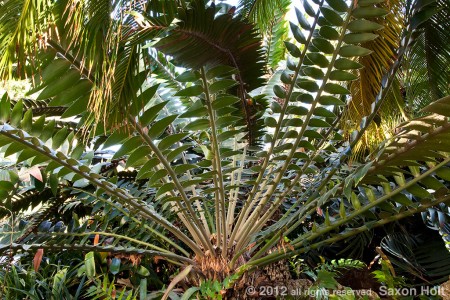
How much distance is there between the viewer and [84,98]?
150 centimetres

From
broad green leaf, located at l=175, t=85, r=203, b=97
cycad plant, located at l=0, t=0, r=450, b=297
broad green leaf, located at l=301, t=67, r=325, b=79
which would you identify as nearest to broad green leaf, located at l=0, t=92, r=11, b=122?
cycad plant, located at l=0, t=0, r=450, b=297

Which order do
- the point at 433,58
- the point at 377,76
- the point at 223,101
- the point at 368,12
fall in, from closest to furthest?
the point at 368,12, the point at 223,101, the point at 377,76, the point at 433,58

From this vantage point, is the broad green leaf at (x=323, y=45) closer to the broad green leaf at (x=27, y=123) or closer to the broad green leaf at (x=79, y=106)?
the broad green leaf at (x=79, y=106)

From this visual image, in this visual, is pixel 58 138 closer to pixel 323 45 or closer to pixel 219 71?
pixel 219 71

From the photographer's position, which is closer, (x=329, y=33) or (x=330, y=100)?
(x=329, y=33)

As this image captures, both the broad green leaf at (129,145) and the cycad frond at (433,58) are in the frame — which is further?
the cycad frond at (433,58)

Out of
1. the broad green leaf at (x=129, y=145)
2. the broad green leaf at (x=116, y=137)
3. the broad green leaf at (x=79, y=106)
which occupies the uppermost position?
the broad green leaf at (x=79, y=106)

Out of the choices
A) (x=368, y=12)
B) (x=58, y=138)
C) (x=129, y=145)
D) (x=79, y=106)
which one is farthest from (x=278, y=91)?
(x=58, y=138)

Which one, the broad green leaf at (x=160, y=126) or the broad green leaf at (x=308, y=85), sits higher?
the broad green leaf at (x=308, y=85)

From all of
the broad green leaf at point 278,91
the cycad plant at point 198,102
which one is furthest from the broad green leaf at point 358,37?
the broad green leaf at point 278,91

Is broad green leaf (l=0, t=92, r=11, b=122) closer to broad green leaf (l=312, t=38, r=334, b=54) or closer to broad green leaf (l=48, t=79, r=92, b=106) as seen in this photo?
broad green leaf (l=48, t=79, r=92, b=106)

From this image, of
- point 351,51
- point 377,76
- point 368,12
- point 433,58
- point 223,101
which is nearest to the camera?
point 368,12

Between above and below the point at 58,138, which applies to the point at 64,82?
above

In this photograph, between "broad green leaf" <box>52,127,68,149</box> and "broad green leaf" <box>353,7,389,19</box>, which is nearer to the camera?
"broad green leaf" <box>353,7,389,19</box>
